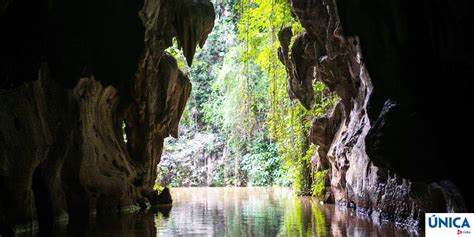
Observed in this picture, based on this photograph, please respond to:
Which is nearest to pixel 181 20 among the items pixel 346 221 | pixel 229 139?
pixel 346 221

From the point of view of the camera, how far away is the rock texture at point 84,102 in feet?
24.4

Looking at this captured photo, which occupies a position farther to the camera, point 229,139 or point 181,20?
Answer: point 229,139

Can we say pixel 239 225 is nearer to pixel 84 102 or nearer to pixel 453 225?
pixel 84 102

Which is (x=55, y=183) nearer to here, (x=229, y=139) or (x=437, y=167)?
(x=437, y=167)

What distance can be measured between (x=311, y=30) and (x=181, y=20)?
352 cm

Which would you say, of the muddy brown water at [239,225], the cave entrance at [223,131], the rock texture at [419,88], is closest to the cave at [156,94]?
the rock texture at [419,88]

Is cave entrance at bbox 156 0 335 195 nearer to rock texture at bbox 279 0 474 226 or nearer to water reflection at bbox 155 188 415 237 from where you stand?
water reflection at bbox 155 188 415 237

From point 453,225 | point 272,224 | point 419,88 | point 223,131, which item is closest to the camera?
point 453,225

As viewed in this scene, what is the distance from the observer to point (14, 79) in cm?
762

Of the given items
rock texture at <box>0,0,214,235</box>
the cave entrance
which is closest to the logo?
rock texture at <box>0,0,214,235</box>

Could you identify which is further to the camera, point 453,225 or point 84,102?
point 84,102

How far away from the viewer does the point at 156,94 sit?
16.5 m

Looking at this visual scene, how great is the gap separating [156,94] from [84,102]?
4310 millimetres

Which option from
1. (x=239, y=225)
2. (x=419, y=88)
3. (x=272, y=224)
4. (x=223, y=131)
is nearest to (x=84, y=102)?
(x=239, y=225)
